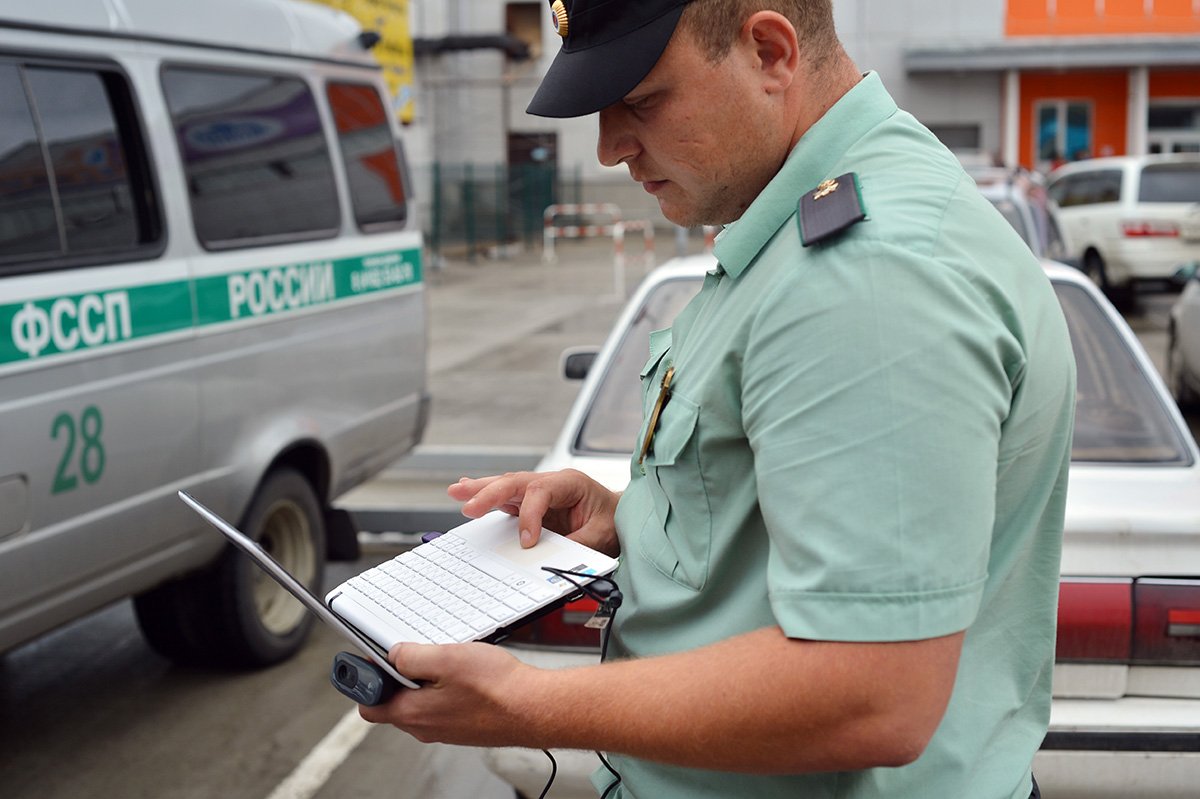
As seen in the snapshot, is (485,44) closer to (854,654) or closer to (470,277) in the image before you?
(470,277)

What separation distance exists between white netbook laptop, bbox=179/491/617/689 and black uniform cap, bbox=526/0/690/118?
0.52 meters

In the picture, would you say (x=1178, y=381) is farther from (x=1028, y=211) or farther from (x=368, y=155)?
(x=368, y=155)

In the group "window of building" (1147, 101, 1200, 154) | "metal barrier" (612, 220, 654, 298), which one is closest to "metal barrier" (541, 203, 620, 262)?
"metal barrier" (612, 220, 654, 298)

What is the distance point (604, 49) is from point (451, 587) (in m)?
0.64

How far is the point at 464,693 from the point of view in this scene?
1257 mm

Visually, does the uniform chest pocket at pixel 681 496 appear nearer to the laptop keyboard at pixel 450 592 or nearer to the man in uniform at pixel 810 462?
the man in uniform at pixel 810 462

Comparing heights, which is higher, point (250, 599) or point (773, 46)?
point (773, 46)

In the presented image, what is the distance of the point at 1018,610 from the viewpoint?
1356 millimetres

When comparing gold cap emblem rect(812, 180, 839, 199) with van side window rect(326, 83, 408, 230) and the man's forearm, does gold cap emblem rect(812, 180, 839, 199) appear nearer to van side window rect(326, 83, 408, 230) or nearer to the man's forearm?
the man's forearm

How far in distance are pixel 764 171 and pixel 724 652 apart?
0.48 meters

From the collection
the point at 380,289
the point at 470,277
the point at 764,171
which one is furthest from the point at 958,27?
the point at 764,171

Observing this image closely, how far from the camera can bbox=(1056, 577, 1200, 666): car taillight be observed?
2803mm

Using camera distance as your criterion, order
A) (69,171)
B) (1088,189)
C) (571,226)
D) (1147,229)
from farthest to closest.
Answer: (571,226), (1088,189), (1147,229), (69,171)

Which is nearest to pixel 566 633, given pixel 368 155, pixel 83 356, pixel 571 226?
pixel 83 356
